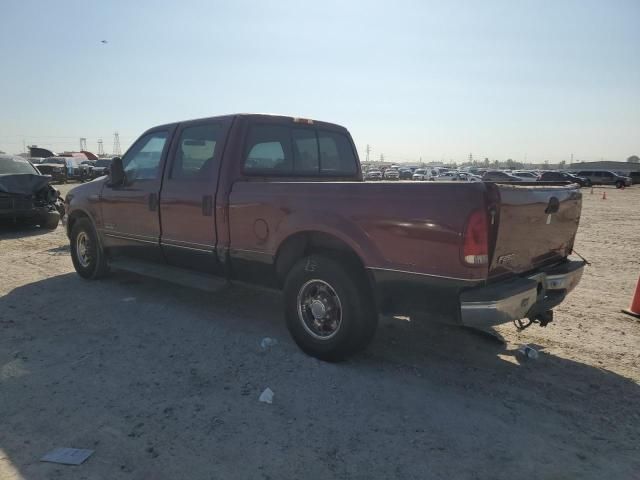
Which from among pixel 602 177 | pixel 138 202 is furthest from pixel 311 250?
pixel 602 177

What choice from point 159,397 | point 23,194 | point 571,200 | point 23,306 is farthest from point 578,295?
point 23,194

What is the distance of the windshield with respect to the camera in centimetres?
1073

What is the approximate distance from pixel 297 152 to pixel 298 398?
8.90ft

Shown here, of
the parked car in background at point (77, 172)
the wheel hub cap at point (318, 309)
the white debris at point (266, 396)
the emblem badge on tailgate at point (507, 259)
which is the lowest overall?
the parked car in background at point (77, 172)

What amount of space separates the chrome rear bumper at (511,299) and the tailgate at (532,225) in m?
0.11

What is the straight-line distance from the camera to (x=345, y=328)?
367 centimetres

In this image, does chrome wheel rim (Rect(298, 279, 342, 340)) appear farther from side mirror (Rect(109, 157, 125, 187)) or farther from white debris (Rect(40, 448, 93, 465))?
side mirror (Rect(109, 157, 125, 187))

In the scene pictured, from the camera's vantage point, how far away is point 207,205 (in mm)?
4586

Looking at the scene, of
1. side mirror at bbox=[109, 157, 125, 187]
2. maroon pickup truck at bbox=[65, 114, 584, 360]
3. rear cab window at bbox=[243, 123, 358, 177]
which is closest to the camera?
maroon pickup truck at bbox=[65, 114, 584, 360]

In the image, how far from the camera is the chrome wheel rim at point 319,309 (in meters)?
3.81

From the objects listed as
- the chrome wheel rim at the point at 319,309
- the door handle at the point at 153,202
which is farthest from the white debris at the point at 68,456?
the door handle at the point at 153,202

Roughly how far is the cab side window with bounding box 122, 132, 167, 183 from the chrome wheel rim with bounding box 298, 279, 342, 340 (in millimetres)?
2497

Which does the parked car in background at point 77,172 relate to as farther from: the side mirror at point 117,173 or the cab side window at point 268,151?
the cab side window at point 268,151

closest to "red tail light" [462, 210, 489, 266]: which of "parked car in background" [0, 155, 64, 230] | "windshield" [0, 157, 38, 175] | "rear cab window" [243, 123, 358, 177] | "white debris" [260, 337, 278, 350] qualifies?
"white debris" [260, 337, 278, 350]
